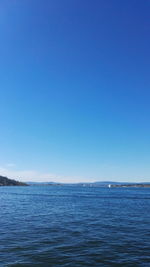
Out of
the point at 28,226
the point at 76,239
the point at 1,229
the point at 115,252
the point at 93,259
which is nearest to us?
the point at 93,259

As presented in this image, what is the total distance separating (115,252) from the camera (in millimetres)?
18844

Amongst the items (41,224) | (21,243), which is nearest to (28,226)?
(41,224)

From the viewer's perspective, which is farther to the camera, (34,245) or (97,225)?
(97,225)

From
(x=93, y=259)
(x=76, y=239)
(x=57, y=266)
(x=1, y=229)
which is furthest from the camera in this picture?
(x=1, y=229)

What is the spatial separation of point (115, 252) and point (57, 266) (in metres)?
6.12

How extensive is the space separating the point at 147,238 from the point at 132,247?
4.39 meters

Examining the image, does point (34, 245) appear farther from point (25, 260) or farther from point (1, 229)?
point (1, 229)

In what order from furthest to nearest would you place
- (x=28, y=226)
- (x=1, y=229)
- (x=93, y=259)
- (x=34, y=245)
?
(x=28, y=226), (x=1, y=229), (x=34, y=245), (x=93, y=259)

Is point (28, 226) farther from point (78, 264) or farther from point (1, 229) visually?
point (78, 264)

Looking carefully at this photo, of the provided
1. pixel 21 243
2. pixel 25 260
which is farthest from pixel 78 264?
pixel 21 243

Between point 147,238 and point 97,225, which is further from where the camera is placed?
point 97,225

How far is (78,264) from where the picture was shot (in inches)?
623

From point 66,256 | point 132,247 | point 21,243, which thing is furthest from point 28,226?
point 132,247

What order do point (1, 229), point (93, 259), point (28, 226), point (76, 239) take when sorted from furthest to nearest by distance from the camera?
1. point (28, 226)
2. point (1, 229)
3. point (76, 239)
4. point (93, 259)
